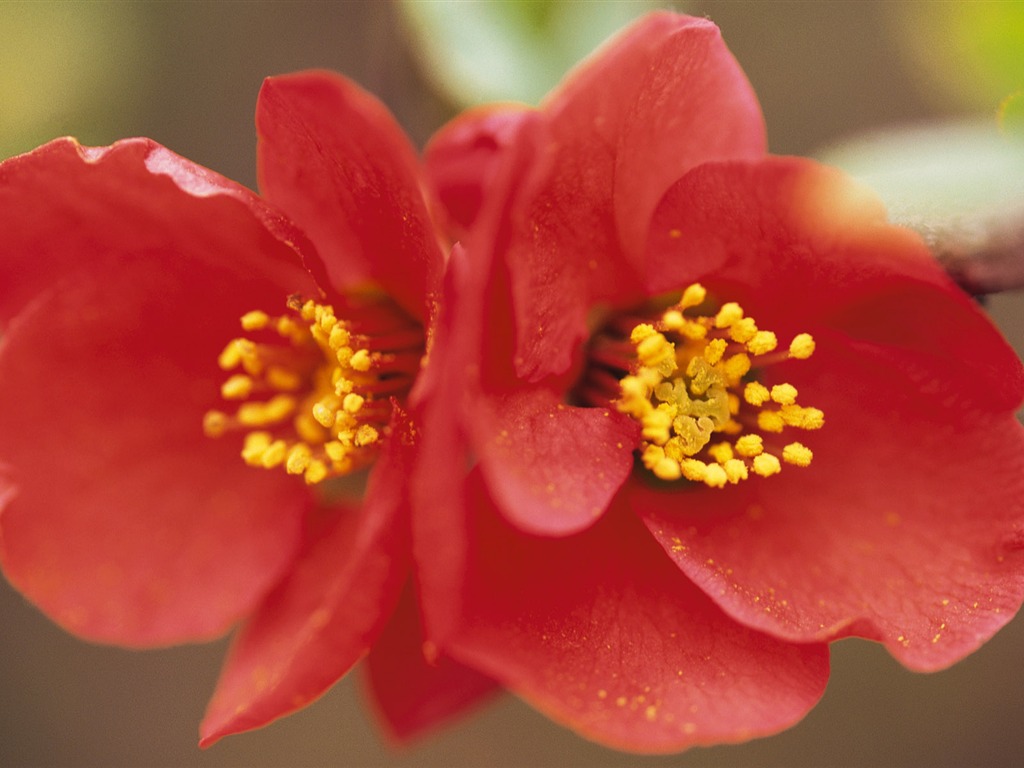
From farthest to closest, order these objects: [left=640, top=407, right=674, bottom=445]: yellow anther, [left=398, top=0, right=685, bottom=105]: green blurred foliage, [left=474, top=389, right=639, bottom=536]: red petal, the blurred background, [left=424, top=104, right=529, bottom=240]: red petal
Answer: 1. the blurred background
2. [left=398, top=0, right=685, bottom=105]: green blurred foliage
3. [left=424, top=104, right=529, bottom=240]: red petal
4. [left=640, top=407, right=674, bottom=445]: yellow anther
5. [left=474, top=389, right=639, bottom=536]: red petal

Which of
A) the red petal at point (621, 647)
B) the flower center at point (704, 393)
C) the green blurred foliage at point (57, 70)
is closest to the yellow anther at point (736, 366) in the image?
the flower center at point (704, 393)

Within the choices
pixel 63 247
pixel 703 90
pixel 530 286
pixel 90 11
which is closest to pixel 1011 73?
pixel 703 90

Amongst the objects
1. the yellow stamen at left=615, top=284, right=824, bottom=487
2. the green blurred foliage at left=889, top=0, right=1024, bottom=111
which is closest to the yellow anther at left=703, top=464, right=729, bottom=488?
the yellow stamen at left=615, top=284, right=824, bottom=487

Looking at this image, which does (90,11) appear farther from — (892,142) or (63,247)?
(892,142)

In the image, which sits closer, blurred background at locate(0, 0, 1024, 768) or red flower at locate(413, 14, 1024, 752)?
red flower at locate(413, 14, 1024, 752)

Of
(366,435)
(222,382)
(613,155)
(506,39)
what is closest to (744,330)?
(613,155)

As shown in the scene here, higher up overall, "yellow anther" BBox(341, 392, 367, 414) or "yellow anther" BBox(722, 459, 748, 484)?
"yellow anther" BBox(341, 392, 367, 414)

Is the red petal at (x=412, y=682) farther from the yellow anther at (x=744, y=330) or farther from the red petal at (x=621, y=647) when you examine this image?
the yellow anther at (x=744, y=330)

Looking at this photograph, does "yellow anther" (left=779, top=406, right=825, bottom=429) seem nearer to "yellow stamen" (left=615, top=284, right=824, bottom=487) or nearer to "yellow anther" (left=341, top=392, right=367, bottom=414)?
"yellow stamen" (left=615, top=284, right=824, bottom=487)
